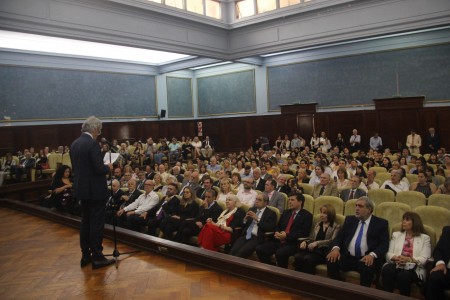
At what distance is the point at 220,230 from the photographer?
4.46 metres

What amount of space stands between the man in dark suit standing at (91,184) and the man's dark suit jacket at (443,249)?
2963mm

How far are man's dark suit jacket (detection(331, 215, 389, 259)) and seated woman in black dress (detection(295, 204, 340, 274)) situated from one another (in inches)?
5.3

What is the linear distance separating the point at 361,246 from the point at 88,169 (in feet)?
8.77

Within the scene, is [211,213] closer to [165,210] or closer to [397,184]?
[165,210]

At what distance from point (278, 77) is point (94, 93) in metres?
7.40

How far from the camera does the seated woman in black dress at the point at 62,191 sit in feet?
19.2

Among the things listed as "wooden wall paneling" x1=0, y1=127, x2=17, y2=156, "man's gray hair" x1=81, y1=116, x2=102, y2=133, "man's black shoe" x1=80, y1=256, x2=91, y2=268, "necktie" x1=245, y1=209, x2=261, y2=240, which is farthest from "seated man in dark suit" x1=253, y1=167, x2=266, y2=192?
"wooden wall paneling" x1=0, y1=127, x2=17, y2=156

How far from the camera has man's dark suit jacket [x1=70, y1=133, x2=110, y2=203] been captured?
338 centimetres

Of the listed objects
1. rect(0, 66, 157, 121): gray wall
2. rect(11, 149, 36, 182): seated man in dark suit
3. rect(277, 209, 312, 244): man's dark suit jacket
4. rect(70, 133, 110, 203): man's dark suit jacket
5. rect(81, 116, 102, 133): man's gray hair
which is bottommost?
rect(277, 209, 312, 244): man's dark suit jacket

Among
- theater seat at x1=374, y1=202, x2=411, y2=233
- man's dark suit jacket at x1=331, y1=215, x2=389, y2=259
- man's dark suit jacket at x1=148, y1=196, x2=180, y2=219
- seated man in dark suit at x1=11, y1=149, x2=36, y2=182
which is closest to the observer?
man's dark suit jacket at x1=331, y1=215, x2=389, y2=259

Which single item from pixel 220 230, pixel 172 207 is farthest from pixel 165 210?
pixel 220 230

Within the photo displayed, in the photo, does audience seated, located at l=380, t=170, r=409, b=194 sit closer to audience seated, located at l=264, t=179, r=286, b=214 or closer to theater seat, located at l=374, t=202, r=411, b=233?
theater seat, located at l=374, t=202, r=411, b=233

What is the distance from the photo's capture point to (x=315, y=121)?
46.6 feet

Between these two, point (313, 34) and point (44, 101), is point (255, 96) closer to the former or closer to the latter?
point (313, 34)
